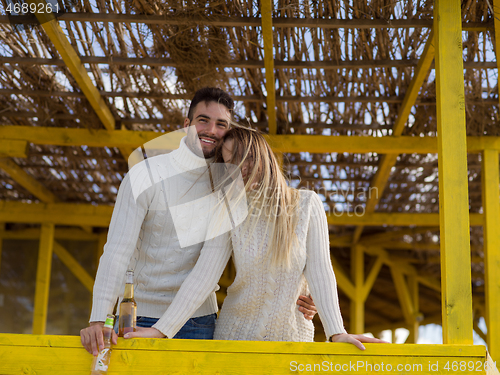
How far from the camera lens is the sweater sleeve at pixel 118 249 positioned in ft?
6.45

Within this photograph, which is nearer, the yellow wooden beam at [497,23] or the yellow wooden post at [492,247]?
the yellow wooden beam at [497,23]

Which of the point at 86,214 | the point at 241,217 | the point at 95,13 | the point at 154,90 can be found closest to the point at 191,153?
the point at 241,217

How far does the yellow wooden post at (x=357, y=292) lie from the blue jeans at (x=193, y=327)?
16.4 feet

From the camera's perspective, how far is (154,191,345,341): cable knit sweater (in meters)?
2.02

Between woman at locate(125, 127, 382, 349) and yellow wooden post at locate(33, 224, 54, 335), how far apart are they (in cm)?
440

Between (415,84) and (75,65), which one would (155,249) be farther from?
(415,84)

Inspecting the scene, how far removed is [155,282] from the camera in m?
2.19

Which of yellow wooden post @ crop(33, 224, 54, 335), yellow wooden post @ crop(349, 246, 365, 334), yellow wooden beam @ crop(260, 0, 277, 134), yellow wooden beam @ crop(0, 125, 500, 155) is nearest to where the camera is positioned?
yellow wooden beam @ crop(260, 0, 277, 134)

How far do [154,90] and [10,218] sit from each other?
315 centimetres

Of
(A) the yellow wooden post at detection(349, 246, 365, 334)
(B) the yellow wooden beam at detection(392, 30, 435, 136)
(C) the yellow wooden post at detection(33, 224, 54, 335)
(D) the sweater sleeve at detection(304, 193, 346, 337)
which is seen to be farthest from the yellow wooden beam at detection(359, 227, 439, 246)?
(D) the sweater sleeve at detection(304, 193, 346, 337)

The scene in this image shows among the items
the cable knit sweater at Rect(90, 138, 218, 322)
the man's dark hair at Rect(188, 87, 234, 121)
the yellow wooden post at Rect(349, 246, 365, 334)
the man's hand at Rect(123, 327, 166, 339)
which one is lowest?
the man's hand at Rect(123, 327, 166, 339)

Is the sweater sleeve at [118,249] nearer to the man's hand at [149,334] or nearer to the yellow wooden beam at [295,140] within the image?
the man's hand at [149,334]

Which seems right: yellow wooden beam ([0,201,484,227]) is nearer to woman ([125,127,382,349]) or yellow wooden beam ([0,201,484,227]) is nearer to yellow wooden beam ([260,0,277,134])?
yellow wooden beam ([260,0,277,134])

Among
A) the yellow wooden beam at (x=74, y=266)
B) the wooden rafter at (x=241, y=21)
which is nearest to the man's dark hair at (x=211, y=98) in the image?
the wooden rafter at (x=241, y=21)
